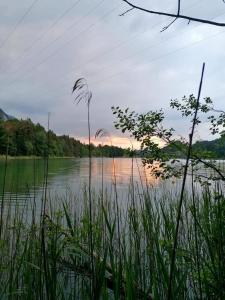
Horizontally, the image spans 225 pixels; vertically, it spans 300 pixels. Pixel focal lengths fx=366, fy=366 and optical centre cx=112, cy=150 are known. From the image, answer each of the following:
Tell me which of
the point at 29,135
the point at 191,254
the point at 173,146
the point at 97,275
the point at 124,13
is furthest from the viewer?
the point at 173,146

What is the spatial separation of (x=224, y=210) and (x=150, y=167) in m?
1.40

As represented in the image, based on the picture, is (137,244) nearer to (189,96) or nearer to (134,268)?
(134,268)

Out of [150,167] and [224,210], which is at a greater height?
[150,167]

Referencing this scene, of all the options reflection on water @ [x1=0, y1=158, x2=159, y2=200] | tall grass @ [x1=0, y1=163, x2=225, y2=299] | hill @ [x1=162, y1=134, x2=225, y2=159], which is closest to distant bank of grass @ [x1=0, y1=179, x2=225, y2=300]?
tall grass @ [x1=0, y1=163, x2=225, y2=299]

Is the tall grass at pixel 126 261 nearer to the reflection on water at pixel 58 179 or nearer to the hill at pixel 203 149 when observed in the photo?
the hill at pixel 203 149

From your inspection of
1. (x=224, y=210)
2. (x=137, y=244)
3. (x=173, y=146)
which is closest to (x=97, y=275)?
(x=137, y=244)

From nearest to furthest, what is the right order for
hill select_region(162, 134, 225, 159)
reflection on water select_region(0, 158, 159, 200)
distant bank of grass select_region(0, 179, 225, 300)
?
distant bank of grass select_region(0, 179, 225, 300) < hill select_region(162, 134, 225, 159) < reflection on water select_region(0, 158, 159, 200)

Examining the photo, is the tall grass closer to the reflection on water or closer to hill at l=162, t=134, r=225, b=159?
hill at l=162, t=134, r=225, b=159

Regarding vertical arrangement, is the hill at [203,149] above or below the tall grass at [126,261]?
above

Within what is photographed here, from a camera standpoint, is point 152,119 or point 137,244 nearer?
point 137,244

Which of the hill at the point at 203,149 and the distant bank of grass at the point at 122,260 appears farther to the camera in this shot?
the hill at the point at 203,149

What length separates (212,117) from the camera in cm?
439

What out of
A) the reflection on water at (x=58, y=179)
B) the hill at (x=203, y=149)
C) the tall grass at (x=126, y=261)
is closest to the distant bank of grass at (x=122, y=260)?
the tall grass at (x=126, y=261)

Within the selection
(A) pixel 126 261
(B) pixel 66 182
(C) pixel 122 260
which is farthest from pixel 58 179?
(A) pixel 126 261
